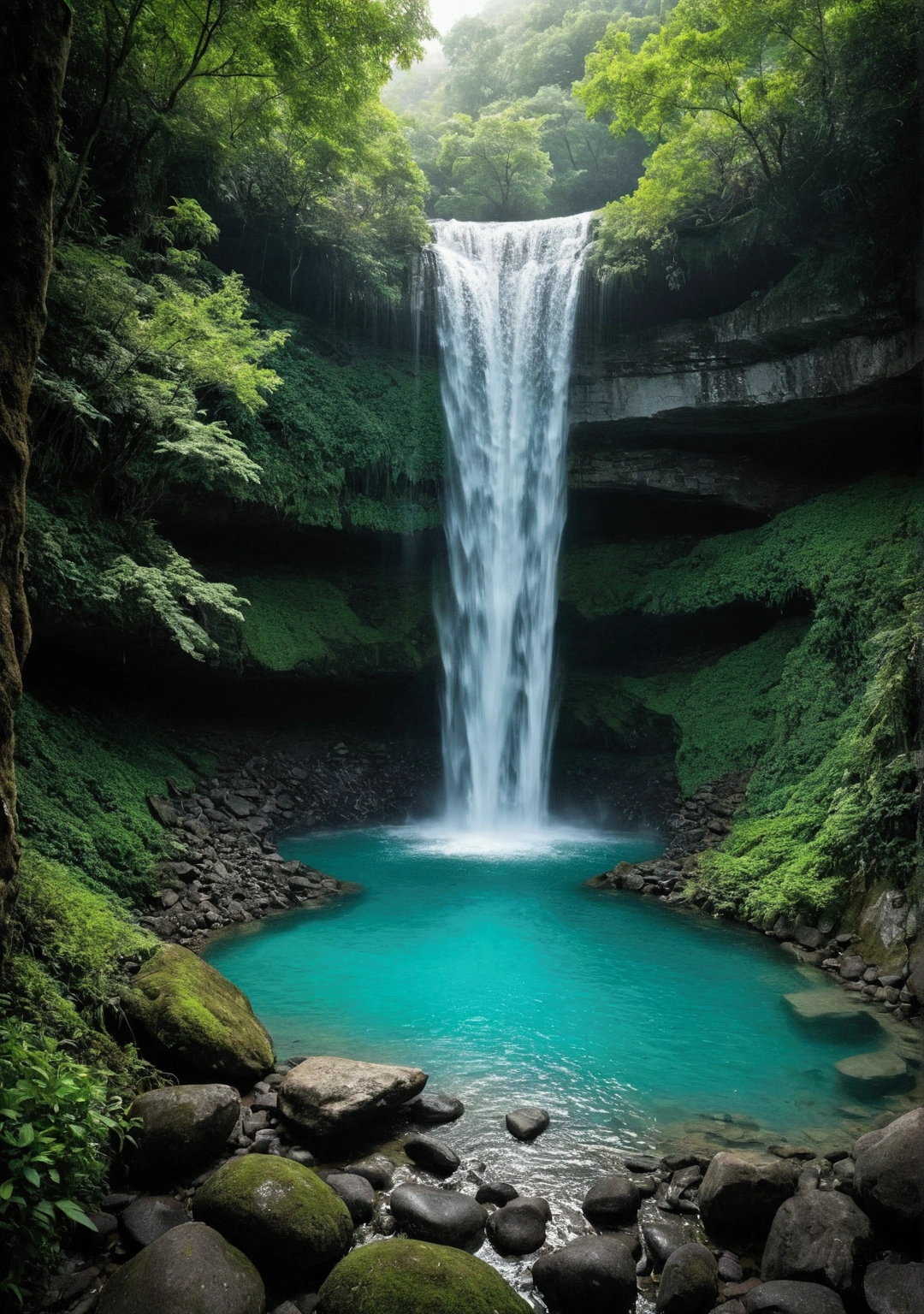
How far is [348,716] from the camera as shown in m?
17.1

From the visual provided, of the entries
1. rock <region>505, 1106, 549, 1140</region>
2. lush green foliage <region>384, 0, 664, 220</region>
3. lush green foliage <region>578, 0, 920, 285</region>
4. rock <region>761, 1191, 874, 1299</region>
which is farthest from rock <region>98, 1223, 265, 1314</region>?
lush green foliage <region>384, 0, 664, 220</region>

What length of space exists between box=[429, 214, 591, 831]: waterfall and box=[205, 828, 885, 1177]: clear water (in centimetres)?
538

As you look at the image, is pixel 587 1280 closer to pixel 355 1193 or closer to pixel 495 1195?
pixel 495 1195

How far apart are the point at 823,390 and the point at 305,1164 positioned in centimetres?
1447

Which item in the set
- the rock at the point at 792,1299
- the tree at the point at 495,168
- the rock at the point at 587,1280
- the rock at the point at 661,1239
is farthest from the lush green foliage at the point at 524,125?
the rock at the point at 792,1299

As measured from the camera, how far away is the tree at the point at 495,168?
76.4ft

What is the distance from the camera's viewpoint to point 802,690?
1262 centimetres

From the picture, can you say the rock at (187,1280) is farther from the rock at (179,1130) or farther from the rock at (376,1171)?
the rock at (376,1171)

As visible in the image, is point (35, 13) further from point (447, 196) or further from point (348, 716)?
point (447, 196)

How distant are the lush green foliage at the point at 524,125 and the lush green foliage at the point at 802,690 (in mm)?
13380

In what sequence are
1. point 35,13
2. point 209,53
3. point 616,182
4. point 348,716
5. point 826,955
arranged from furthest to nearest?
point 616,182, point 348,716, point 209,53, point 826,955, point 35,13

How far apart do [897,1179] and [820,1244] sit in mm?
492

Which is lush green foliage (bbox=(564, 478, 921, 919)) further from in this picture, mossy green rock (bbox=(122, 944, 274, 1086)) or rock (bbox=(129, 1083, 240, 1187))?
rock (bbox=(129, 1083, 240, 1187))

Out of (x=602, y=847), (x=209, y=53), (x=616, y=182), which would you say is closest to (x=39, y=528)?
(x=209, y=53)
